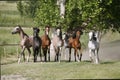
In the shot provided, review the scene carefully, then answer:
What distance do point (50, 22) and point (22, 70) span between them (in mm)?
16503

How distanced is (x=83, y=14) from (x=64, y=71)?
1647 centimetres

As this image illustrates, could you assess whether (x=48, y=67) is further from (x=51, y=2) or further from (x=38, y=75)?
(x=51, y=2)

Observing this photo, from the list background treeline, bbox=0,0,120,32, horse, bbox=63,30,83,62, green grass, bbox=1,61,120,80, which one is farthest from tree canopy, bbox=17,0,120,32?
green grass, bbox=1,61,120,80

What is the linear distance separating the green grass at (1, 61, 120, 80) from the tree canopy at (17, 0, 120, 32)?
13673mm

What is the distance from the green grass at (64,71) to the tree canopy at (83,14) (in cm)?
1367

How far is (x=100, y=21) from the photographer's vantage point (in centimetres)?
3578

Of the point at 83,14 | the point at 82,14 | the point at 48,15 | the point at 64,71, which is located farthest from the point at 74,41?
the point at 48,15

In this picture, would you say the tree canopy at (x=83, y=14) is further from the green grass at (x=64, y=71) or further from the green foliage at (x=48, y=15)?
the green grass at (x=64, y=71)

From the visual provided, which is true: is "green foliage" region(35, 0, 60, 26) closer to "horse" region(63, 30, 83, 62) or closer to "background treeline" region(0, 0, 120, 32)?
"background treeline" region(0, 0, 120, 32)

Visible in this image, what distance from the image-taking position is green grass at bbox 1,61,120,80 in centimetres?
1781

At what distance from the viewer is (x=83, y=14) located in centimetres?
3494

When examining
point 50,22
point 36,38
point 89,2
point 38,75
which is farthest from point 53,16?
point 38,75

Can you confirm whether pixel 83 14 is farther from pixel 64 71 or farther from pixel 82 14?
pixel 64 71

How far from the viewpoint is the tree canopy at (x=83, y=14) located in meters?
34.7
